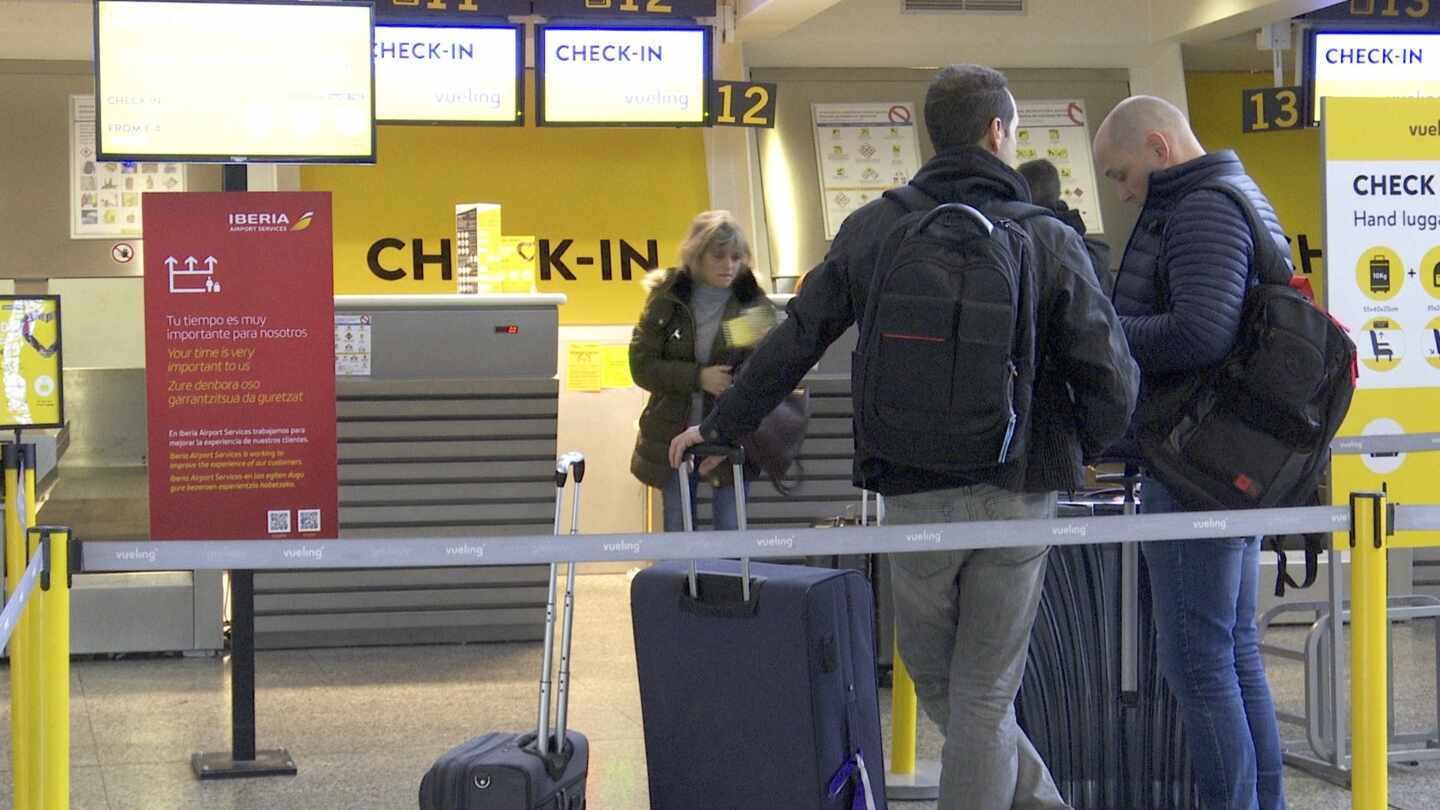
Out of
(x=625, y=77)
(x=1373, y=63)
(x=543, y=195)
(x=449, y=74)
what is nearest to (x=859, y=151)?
(x=625, y=77)

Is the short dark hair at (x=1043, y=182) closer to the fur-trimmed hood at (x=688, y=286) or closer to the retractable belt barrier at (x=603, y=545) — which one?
the fur-trimmed hood at (x=688, y=286)

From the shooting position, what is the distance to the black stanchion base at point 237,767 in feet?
14.5

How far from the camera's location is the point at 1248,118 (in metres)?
8.05

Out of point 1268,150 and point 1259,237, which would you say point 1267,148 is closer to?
point 1268,150

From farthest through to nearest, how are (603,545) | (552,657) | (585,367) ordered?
(585,367), (552,657), (603,545)

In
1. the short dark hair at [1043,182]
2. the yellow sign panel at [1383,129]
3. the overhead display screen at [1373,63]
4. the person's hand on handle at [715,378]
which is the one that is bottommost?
the person's hand on handle at [715,378]

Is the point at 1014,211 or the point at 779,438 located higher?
the point at 1014,211

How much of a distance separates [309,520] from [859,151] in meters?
5.18

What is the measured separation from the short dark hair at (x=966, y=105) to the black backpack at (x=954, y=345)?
0.55ft

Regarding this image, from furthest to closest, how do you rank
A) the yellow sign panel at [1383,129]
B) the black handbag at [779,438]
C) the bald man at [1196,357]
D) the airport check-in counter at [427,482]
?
the airport check-in counter at [427,482]
the black handbag at [779,438]
the yellow sign panel at [1383,129]
the bald man at [1196,357]

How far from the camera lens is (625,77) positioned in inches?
311

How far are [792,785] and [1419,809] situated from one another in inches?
69.6

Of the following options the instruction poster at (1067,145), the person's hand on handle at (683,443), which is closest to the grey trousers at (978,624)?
the person's hand on handle at (683,443)

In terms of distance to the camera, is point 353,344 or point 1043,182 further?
point 353,344
